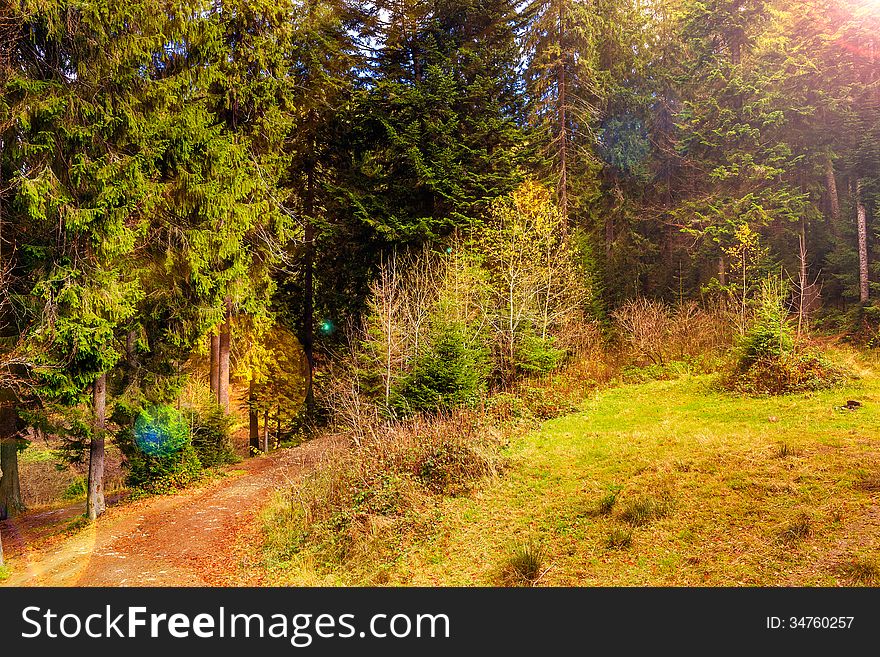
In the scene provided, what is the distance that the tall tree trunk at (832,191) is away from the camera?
24128 mm

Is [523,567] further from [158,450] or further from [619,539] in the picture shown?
[158,450]

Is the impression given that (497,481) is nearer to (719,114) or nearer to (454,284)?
(454,284)

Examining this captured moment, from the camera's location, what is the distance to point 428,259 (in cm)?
1647

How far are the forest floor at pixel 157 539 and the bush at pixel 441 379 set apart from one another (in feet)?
6.69

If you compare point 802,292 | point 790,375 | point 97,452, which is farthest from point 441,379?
point 802,292

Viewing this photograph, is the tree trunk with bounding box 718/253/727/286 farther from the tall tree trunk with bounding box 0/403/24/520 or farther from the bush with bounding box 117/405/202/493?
the tall tree trunk with bounding box 0/403/24/520

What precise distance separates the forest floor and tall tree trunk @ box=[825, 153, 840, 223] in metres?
26.5

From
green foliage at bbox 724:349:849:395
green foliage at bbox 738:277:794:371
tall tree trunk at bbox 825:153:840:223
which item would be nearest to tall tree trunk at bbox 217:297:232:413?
green foliage at bbox 724:349:849:395

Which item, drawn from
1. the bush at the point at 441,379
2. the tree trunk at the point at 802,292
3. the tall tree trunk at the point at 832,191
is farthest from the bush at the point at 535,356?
the tall tree trunk at the point at 832,191

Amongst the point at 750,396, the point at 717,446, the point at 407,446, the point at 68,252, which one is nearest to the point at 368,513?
the point at 407,446

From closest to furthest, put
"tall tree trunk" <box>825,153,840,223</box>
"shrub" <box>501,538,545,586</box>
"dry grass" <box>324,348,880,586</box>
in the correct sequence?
"dry grass" <box>324,348,880,586</box>
"shrub" <box>501,538,545,586</box>
"tall tree trunk" <box>825,153,840,223</box>

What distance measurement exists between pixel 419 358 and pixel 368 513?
15.6 ft

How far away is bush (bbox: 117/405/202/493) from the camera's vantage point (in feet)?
40.7

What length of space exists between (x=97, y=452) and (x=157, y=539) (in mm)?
3546
